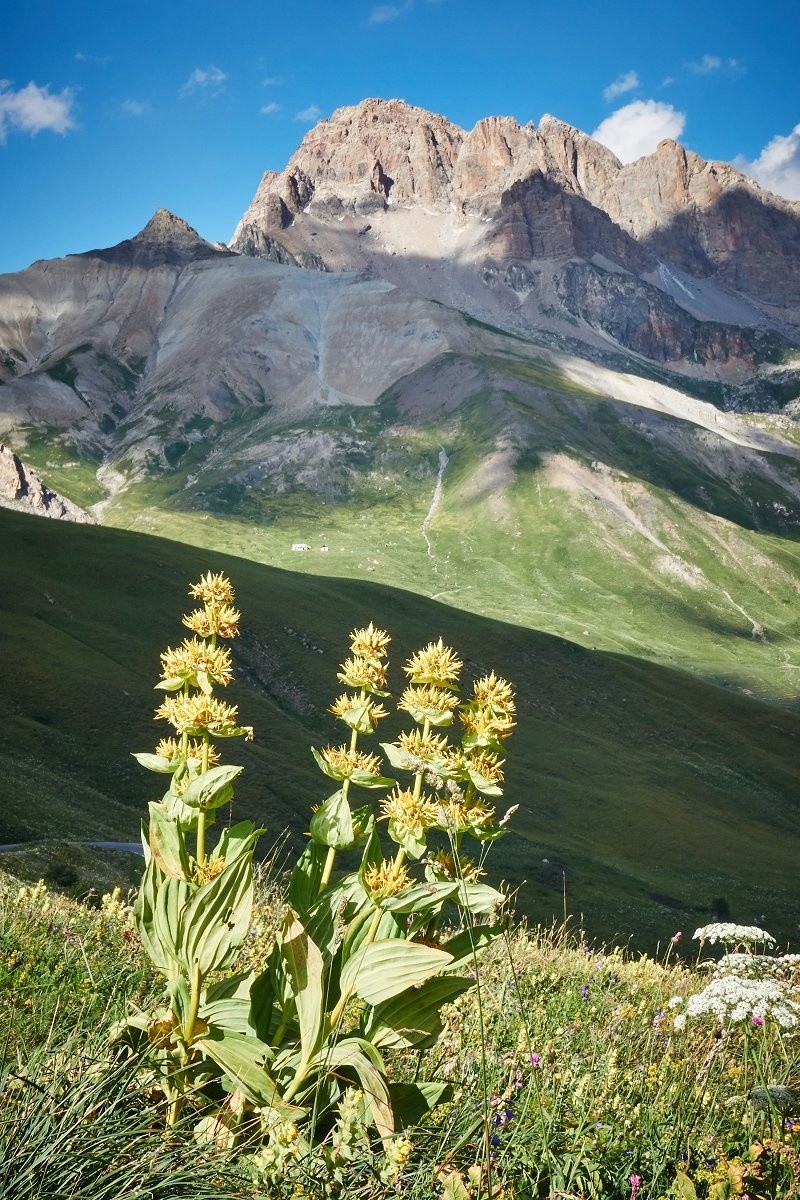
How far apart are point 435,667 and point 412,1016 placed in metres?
2.07

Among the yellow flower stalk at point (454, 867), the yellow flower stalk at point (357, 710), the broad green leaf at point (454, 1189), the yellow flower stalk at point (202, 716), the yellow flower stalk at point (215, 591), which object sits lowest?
the broad green leaf at point (454, 1189)

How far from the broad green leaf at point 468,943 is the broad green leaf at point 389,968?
28 centimetres

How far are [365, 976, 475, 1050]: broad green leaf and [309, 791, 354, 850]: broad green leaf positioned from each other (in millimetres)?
930

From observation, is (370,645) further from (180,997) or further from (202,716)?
(180,997)

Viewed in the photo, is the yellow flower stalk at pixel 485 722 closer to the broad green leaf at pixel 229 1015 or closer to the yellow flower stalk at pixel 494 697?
the yellow flower stalk at pixel 494 697

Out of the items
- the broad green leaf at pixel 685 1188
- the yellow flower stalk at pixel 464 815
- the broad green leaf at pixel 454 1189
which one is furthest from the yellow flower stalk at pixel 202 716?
the broad green leaf at pixel 685 1188

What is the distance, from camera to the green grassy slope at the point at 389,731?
5806 cm

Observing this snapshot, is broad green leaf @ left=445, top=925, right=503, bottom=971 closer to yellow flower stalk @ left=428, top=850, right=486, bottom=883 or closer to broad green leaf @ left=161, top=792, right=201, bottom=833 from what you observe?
yellow flower stalk @ left=428, top=850, right=486, bottom=883

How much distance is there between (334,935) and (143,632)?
3165 inches

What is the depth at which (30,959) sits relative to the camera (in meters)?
7.98

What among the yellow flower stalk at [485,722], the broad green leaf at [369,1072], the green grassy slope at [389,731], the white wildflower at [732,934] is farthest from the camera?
the green grassy slope at [389,731]

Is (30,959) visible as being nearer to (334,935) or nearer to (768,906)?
(334,935)

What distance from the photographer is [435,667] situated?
18.9 ft

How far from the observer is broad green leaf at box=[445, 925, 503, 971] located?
5.14 meters
